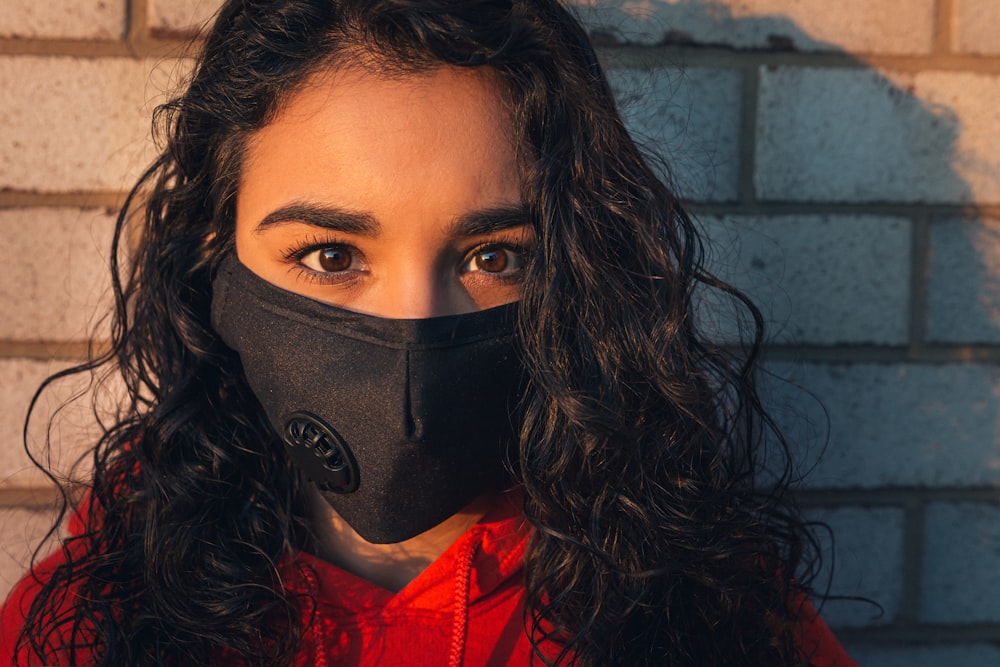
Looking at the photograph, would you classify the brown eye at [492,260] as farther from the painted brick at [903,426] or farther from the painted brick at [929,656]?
the painted brick at [929,656]

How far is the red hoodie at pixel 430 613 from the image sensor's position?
104cm

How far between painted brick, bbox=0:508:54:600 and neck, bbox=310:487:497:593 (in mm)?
596

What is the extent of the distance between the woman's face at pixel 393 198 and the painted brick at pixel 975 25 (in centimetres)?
97

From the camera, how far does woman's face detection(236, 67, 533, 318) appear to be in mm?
966

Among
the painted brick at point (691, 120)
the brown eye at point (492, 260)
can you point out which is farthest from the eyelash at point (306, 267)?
the painted brick at point (691, 120)

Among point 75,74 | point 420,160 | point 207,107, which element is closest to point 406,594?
point 420,160

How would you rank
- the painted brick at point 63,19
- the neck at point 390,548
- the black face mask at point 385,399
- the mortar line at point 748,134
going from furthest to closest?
the mortar line at point 748,134 < the painted brick at point 63,19 < the neck at point 390,548 < the black face mask at point 385,399

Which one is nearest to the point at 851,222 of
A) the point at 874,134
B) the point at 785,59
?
the point at 874,134

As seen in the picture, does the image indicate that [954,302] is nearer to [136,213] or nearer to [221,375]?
[221,375]

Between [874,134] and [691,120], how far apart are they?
1.11 feet

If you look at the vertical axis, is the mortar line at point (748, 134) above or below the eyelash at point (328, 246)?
above

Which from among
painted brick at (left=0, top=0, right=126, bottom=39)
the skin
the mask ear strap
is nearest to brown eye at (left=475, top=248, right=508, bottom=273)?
the skin

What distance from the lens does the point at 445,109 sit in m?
0.99

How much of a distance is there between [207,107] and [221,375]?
0.40 meters
